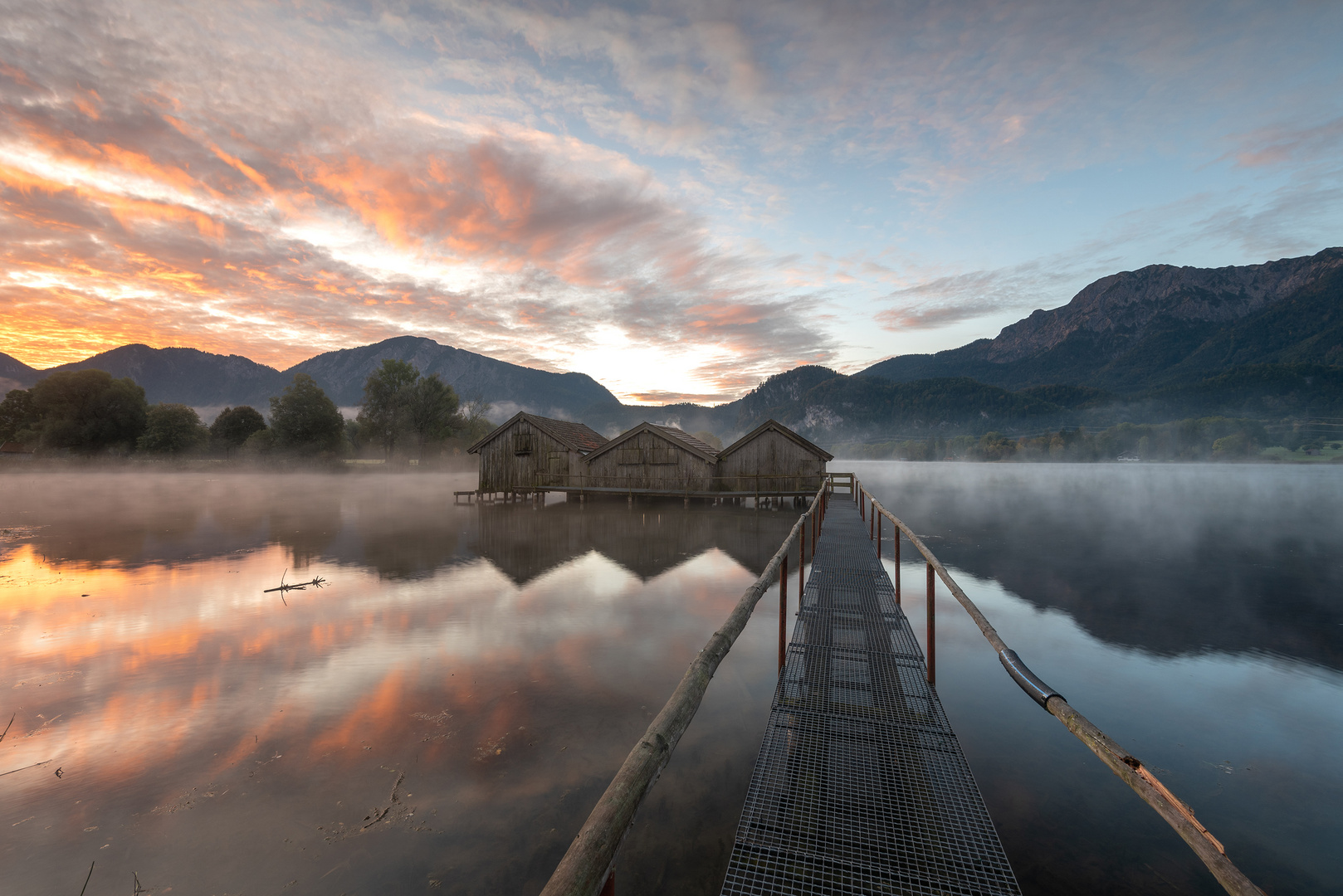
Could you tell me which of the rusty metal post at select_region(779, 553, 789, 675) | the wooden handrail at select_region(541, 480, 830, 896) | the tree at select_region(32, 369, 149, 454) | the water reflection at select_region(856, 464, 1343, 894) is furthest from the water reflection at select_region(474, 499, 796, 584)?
the tree at select_region(32, 369, 149, 454)

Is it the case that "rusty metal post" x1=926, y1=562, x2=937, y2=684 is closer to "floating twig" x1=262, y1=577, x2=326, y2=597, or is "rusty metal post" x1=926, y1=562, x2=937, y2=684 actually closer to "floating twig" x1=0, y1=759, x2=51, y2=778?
"floating twig" x1=0, y1=759, x2=51, y2=778

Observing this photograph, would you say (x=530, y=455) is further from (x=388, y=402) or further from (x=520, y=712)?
(x=388, y=402)

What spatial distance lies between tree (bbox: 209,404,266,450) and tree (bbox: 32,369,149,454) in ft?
26.9

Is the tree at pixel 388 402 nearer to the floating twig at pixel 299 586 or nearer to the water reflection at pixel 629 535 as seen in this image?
the water reflection at pixel 629 535

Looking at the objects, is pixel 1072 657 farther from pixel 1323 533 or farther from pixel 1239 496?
pixel 1239 496

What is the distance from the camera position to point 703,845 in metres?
5.40

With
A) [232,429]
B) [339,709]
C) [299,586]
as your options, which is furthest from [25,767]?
[232,429]

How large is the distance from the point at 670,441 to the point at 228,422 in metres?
72.1

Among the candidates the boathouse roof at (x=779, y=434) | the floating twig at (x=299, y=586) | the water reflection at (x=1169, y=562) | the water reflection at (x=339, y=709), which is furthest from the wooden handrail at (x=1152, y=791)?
the boathouse roof at (x=779, y=434)

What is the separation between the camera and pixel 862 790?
503 cm

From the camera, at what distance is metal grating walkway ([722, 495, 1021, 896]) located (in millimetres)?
3945

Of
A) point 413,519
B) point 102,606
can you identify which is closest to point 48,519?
point 413,519

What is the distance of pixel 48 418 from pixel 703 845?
3531 inches

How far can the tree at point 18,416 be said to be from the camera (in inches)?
2450
